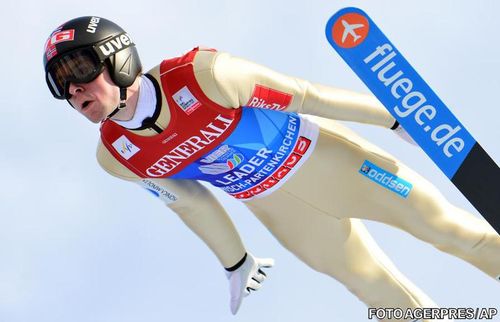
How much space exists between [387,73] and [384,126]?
0.47 meters

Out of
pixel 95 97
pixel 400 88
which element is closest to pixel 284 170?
pixel 400 88

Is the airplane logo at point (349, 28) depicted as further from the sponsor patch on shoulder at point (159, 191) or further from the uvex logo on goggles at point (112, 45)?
the sponsor patch on shoulder at point (159, 191)

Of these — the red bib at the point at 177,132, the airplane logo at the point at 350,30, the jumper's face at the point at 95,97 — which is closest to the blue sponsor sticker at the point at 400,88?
the airplane logo at the point at 350,30

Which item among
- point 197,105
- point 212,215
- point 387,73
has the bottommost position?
point 212,215

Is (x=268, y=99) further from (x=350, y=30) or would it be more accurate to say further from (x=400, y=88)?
(x=400, y=88)

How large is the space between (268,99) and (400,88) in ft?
2.60

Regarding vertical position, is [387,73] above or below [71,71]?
above

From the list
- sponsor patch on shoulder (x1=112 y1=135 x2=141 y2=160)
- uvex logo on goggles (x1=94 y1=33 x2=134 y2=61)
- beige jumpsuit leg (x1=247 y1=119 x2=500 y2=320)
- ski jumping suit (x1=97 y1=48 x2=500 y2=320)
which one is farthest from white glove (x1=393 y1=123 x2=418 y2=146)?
uvex logo on goggles (x1=94 y1=33 x2=134 y2=61)

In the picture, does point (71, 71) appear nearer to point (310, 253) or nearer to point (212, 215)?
point (212, 215)

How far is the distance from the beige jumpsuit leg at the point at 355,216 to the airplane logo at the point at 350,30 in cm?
75

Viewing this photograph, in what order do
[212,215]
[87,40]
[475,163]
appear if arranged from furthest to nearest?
[212,215]
[475,163]
[87,40]

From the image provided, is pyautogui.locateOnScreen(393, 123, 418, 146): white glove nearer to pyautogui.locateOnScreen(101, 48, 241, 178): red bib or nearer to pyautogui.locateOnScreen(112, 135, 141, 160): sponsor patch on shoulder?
pyautogui.locateOnScreen(101, 48, 241, 178): red bib

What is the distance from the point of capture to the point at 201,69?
17.1 feet

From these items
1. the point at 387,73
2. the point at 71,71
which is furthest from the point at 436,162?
the point at 71,71
